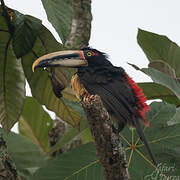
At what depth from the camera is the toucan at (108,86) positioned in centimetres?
288

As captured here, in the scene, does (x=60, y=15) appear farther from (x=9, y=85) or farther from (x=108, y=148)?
(x=108, y=148)

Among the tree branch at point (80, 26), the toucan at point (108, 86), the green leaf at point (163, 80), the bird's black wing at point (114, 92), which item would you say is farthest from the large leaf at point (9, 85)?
the green leaf at point (163, 80)

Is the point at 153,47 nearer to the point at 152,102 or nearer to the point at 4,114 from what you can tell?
the point at 152,102

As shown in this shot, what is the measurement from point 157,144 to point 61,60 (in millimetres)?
985

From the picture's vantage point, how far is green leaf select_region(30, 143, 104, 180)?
3.10 metres

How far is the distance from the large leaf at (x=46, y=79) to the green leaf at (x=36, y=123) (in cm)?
131

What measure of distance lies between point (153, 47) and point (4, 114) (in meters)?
1.51

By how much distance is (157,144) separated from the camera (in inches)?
128

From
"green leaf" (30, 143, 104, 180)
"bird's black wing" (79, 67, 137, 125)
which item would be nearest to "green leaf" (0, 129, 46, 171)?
"green leaf" (30, 143, 104, 180)

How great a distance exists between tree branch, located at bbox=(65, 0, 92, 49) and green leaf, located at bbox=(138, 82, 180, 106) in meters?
0.73

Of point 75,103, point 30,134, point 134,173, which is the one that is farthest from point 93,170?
point 30,134

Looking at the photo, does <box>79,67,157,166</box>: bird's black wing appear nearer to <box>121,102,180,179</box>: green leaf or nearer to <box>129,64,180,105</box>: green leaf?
<box>129,64,180,105</box>: green leaf

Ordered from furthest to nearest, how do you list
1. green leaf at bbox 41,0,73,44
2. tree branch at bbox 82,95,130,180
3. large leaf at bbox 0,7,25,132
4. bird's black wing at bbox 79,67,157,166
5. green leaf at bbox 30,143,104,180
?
large leaf at bbox 0,7,25,132 → green leaf at bbox 30,143,104,180 → bird's black wing at bbox 79,67,157,166 → green leaf at bbox 41,0,73,44 → tree branch at bbox 82,95,130,180

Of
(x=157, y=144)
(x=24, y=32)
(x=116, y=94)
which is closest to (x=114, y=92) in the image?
(x=116, y=94)
